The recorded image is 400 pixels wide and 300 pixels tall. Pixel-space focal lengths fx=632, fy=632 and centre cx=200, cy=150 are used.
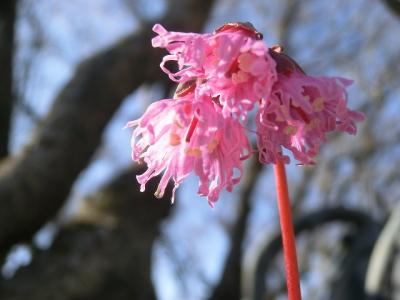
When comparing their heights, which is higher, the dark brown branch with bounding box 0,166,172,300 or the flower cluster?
the dark brown branch with bounding box 0,166,172,300

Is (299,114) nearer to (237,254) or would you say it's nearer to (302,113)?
(302,113)

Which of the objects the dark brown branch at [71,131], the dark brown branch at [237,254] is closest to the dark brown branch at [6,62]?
the dark brown branch at [71,131]

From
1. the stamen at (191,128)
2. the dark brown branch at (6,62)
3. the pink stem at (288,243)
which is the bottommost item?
the pink stem at (288,243)

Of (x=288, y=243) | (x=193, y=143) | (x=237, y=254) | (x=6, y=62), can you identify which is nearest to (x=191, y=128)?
(x=193, y=143)

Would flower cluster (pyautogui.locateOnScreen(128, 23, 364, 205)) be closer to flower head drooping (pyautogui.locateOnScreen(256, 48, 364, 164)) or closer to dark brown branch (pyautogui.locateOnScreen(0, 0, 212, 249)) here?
flower head drooping (pyautogui.locateOnScreen(256, 48, 364, 164))

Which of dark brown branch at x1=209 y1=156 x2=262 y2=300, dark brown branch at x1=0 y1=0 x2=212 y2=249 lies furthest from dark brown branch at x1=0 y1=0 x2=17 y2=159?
dark brown branch at x1=209 y1=156 x2=262 y2=300

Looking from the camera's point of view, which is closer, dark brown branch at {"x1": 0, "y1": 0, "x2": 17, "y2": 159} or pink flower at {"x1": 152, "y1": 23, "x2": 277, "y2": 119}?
pink flower at {"x1": 152, "y1": 23, "x2": 277, "y2": 119}

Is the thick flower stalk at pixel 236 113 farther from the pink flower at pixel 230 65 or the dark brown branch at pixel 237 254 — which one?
the dark brown branch at pixel 237 254

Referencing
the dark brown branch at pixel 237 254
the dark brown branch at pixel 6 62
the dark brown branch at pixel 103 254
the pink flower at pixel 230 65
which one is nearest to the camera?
the pink flower at pixel 230 65
